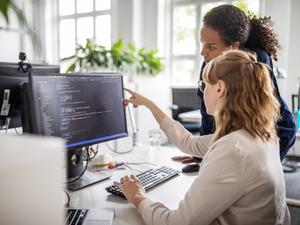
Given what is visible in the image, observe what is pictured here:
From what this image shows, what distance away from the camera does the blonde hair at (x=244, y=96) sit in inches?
34.7

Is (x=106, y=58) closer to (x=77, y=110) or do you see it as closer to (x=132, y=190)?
(x=77, y=110)

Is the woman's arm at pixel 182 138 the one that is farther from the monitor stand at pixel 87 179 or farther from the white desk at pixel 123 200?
the monitor stand at pixel 87 179

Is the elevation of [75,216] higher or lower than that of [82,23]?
lower

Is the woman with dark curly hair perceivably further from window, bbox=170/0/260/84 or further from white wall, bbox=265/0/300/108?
window, bbox=170/0/260/84

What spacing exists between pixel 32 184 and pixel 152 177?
88 cm

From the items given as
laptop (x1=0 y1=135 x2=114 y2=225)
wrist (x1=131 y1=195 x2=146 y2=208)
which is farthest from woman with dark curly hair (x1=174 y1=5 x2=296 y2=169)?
laptop (x1=0 y1=135 x2=114 y2=225)

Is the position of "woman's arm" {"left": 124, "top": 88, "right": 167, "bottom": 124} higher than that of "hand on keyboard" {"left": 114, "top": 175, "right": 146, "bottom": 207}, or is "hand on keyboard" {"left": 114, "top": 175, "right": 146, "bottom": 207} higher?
"woman's arm" {"left": 124, "top": 88, "right": 167, "bottom": 124}

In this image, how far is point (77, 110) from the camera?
3.99 feet

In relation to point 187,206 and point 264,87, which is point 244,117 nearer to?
point 264,87

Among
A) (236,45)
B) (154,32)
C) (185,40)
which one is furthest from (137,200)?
(185,40)

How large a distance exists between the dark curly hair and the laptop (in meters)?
1.08

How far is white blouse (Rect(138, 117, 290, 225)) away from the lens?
31.6 inches

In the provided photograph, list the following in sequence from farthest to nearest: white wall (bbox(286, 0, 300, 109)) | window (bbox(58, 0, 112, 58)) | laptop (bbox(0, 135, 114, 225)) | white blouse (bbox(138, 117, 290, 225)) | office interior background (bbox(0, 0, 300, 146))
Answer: window (bbox(58, 0, 112, 58))
office interior background (bbox(0, 0, 300, 146))
white wall (bbox(286, 0, 300, 109))
white blouse (bbox(138, 117, 290, 225))
laptop (bbox(0, 135, 114, 225))

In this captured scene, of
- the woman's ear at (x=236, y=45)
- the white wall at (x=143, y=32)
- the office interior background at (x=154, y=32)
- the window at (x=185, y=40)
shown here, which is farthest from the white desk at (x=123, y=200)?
the window at (x=185, y=40)
